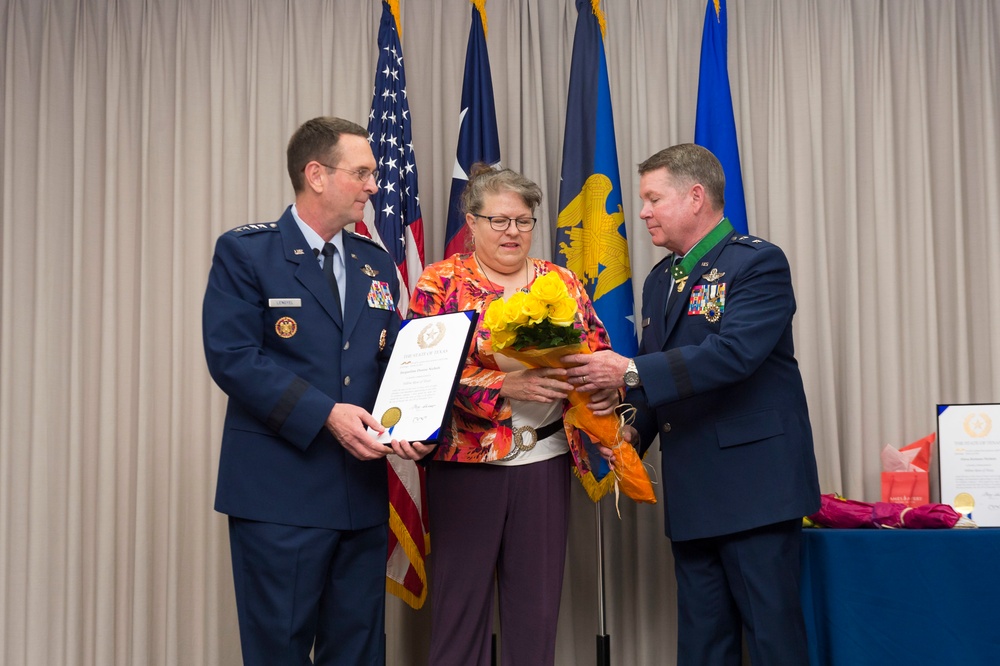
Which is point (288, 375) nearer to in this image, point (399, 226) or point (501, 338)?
point (501, 338)

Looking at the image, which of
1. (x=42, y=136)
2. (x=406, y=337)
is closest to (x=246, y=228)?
(x=406, y=337)

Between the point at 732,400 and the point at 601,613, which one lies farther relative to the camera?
the point at 601,613

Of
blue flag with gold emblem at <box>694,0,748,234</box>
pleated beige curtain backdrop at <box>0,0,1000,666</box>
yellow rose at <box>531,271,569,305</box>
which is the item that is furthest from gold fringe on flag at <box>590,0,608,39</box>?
yellow rose at <box>531,271,569,305</box>

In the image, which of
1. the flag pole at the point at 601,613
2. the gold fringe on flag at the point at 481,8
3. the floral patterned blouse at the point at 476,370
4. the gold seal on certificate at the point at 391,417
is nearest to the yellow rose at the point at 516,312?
the floral patterned blouse at the point at 476,370

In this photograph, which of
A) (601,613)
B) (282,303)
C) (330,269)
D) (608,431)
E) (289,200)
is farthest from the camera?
(289,200)

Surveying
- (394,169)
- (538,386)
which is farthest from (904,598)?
(394,169)

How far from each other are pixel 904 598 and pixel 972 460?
64 centimetres

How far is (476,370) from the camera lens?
A: 251 centimetres

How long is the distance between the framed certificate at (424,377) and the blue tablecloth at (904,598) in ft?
4.17

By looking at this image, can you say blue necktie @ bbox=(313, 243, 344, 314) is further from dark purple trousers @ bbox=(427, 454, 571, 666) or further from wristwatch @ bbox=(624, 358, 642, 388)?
wristwatch @ bbox=(624, 358, 642, 388)

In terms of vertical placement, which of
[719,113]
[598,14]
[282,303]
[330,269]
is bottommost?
[282,303]

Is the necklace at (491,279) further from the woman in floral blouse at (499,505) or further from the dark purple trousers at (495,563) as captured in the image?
the dark purple trousers at (495,563)

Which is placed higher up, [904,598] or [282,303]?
[282,303]

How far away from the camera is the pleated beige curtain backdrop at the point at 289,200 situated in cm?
357
